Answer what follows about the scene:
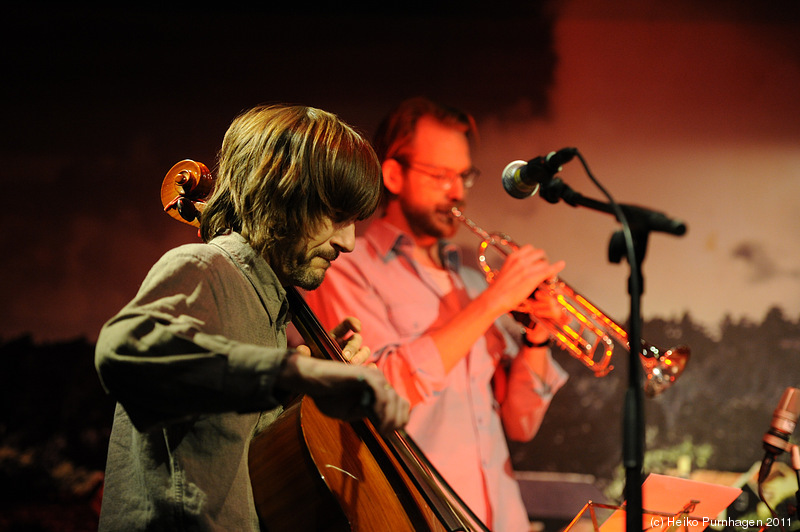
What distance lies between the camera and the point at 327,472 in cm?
140

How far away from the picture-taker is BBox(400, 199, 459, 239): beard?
355 cm

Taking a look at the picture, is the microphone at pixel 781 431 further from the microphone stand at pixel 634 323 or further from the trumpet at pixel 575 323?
the microphone stand at pixel 634 323

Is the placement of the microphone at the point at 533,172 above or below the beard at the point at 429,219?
above

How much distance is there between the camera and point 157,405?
1.06m

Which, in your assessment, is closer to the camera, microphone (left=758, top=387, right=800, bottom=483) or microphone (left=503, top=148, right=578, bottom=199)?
microphone (left=503, top=148, right=578, bottom=199)

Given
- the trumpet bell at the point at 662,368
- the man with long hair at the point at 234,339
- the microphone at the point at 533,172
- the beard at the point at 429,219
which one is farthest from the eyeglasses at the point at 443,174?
the microphone at the point at 533,172

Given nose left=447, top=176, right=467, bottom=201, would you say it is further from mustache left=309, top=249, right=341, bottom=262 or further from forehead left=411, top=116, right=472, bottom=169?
mustache left=309, top=249, right=341, bottom=262

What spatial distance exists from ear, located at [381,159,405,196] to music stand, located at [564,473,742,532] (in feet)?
6.90

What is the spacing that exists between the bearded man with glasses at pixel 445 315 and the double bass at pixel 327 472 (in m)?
1.25

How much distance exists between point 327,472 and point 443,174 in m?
2.39

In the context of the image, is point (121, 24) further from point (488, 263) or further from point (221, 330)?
point (221, 330)

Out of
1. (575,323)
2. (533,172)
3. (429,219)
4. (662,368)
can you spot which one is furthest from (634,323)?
(429,219)

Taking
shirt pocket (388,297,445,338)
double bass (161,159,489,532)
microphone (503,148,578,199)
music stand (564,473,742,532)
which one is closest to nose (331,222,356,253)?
double bass (161,159,489,532)

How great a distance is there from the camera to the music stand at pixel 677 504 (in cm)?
192
